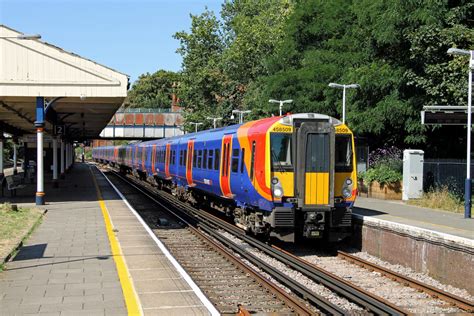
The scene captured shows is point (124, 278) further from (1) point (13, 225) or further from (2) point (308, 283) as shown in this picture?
(1) point (13, 225)

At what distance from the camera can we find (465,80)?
2161 centimetres

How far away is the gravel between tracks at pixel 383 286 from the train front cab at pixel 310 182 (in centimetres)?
66

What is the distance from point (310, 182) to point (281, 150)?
96 cm

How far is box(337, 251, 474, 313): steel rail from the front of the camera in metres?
9.21

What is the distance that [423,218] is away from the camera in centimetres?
1695

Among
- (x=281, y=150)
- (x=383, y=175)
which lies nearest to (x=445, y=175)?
(x=383, y=175)

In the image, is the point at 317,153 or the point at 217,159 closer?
the point at 317,153

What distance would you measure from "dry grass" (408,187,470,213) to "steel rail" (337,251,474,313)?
28.1 ft

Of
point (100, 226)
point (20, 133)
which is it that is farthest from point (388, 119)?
point (20, 133)

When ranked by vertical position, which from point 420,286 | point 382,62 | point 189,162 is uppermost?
point 382,62

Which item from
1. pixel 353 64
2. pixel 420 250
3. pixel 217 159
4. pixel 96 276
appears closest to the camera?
pixel 96 276

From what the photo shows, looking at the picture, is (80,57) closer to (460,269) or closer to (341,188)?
(341,188)

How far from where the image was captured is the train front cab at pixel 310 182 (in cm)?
1311

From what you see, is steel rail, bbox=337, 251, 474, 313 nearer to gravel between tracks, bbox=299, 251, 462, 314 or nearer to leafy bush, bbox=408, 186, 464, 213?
gravel between tracks, bbox=299, 251, 462, 314
